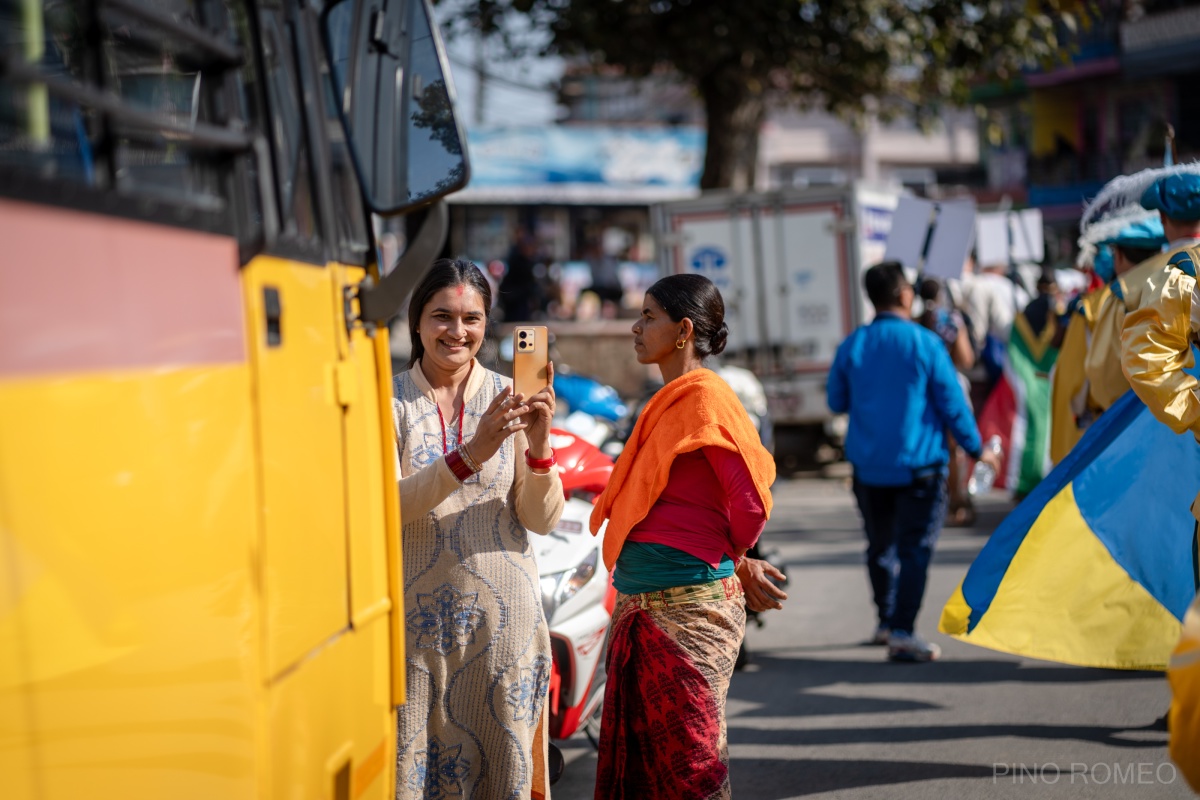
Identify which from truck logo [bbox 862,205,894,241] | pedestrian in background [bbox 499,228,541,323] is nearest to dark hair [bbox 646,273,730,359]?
truck logo [bbox 862,205,894,241]

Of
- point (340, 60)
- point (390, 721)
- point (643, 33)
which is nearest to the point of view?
point (340, 60)

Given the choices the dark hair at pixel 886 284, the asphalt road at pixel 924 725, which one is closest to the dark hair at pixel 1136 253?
the dark hair at pixel 886 284

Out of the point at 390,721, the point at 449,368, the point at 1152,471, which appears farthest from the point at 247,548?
the point at 1152,471

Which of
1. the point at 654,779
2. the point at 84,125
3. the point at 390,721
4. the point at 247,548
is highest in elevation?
the point at 84,125

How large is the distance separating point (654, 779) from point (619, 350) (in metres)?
14.3

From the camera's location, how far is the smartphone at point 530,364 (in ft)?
10.7

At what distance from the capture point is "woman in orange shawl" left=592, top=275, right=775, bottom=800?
3.50 m

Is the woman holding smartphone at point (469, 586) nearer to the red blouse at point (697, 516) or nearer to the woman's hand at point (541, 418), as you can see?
the woman's hand at point (541, 418)

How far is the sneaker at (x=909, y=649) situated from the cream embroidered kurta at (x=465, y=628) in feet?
12.2

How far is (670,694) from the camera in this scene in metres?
3.51

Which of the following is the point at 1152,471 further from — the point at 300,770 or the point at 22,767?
the point at 22,767

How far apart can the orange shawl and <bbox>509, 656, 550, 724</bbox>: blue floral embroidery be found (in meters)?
0.36

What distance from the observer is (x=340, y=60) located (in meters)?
2.56

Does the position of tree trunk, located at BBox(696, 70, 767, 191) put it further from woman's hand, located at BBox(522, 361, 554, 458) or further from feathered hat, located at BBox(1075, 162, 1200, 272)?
woman's hand, located at BBox(522, 361, 554, 458)
